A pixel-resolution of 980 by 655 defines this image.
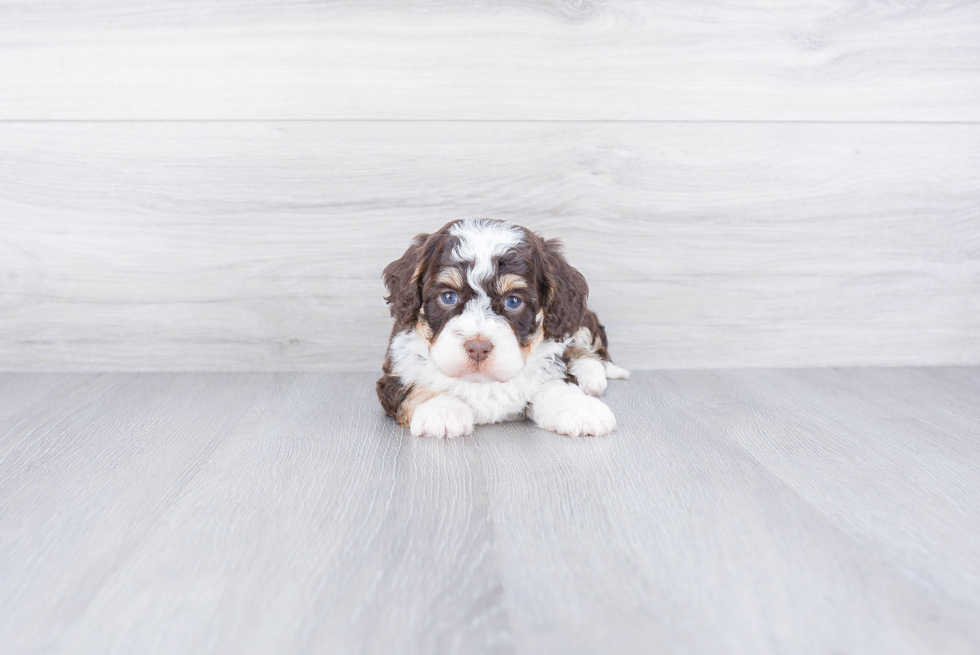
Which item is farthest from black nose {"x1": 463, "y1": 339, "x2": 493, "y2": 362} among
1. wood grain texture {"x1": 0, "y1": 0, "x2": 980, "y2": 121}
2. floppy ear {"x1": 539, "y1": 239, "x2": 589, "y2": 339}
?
wood grain texture {"x1": 0, "y1": 0, "x2": 980, "y2": 121}

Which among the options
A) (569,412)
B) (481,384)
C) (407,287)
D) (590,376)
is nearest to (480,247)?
(407,287)

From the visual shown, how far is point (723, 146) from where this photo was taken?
274 centimetres

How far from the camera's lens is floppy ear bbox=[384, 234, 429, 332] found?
199 centimetres

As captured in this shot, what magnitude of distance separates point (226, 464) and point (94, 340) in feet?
4.79

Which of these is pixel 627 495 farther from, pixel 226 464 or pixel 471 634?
pixel 226 464

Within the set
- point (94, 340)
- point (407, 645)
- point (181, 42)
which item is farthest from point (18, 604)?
point (181, 42)

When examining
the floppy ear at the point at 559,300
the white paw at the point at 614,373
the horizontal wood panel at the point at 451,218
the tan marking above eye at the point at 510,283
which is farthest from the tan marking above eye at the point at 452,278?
the white paw at the point at 614,373

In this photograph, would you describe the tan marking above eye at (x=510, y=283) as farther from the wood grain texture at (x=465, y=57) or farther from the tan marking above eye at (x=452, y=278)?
the wood grain texture at (x=465, y=57)

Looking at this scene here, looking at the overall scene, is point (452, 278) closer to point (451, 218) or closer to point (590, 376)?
point (590, 376)

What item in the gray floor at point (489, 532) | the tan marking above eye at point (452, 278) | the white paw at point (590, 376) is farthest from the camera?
the white paw at point (590, 376)

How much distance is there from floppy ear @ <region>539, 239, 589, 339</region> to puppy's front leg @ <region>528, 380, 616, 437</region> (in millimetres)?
171

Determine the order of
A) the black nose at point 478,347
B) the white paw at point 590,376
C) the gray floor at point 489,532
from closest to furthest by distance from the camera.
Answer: the gray floor at point 489,532
the black nose at point 478,347
the white paw at point 590,376

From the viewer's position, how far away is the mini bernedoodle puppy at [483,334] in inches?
73.6

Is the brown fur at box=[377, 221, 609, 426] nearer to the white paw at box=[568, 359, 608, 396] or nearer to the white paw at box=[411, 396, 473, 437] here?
the white paw at box=[411, 396, 473, 437]
